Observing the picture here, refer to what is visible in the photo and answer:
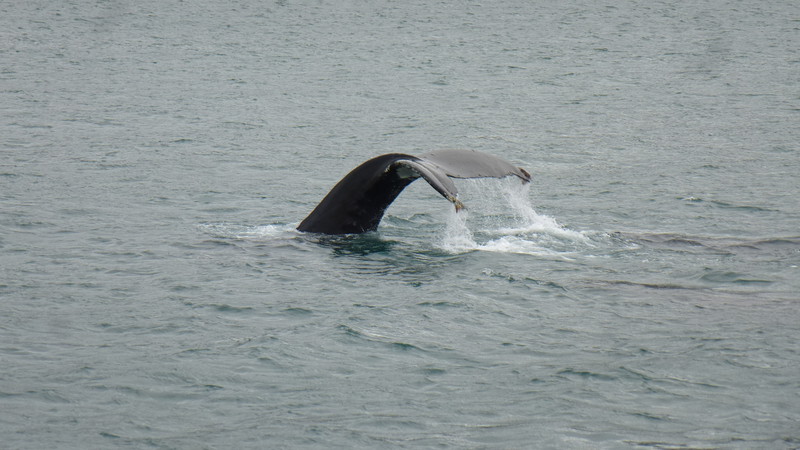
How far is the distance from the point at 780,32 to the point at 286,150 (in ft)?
91.1

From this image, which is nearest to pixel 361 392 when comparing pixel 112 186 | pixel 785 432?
pixel 785 432

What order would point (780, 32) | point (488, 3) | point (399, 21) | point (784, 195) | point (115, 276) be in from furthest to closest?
point (488, 3), point (399, 21), point (780, 32), point (784, 195), point (115, 276)

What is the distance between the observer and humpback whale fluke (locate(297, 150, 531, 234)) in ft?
34.9

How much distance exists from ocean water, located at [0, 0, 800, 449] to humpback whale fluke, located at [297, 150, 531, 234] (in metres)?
0.28

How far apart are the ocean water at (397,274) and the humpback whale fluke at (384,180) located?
281 mm

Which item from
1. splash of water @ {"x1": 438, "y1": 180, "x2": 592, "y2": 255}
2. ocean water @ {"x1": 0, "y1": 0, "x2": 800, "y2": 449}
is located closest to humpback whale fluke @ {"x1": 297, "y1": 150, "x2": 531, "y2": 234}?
ocean water @ {"x1": 0, "y1": 0, "x2": 800, "y2": 449}

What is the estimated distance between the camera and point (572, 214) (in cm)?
1520

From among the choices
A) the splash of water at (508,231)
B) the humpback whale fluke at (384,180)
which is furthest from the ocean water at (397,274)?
the humpback whale fluke at (384,180)

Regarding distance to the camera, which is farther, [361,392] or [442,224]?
[442,224]

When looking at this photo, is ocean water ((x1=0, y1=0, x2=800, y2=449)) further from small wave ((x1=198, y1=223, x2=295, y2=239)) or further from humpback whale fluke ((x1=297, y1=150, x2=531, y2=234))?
humpback whale fluke ((x1=297, y1=150, x2=531, y2=234))

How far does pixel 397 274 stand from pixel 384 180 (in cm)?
103

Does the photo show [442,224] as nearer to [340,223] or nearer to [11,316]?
[340,223]

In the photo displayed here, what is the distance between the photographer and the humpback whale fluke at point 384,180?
1063 cm

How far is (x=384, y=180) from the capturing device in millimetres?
11734
